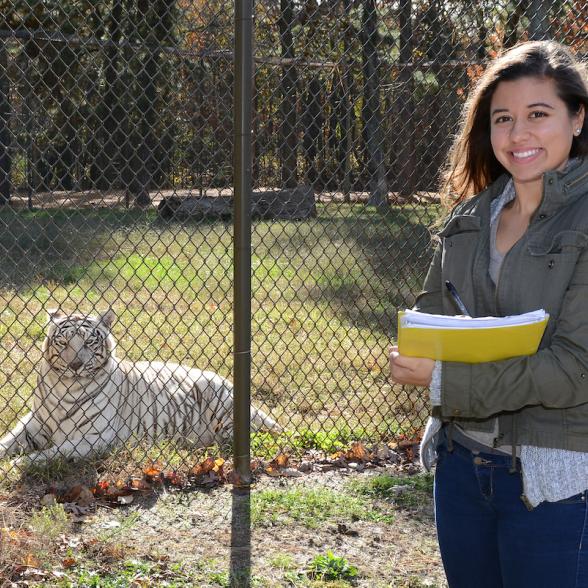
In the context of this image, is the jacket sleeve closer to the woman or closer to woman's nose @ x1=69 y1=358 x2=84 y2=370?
the woman

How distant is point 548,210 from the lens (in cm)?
204

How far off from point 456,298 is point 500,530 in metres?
0.58

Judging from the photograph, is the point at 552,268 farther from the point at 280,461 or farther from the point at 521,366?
the point at 280,461

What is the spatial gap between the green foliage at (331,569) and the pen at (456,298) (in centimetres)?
186

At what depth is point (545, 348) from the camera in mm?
1983

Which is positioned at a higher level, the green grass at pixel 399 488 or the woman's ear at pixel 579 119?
the woman's ear at pixel 579 119

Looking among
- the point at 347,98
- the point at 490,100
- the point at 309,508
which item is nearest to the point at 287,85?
the point at 347,98

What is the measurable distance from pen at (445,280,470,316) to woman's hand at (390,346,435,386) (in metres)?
0.18

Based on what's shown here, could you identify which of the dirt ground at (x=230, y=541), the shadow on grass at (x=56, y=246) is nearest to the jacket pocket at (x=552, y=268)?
the dirt ground at (x=230, y=541)

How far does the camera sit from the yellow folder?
191 centimetres

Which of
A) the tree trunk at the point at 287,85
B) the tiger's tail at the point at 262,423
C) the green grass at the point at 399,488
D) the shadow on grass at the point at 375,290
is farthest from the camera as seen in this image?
the shadow on grass at the point at 375,290

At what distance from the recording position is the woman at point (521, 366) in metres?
1.95

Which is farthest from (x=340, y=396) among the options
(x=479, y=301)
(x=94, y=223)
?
(x=94, y=223)

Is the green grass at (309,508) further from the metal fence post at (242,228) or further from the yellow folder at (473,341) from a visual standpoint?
the yellow folder at (473,341)
